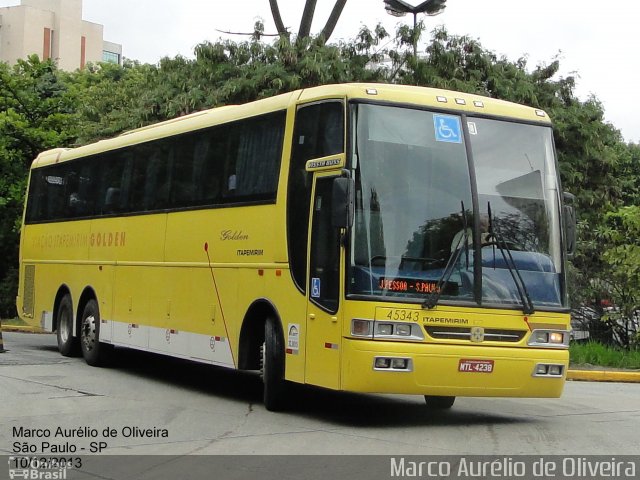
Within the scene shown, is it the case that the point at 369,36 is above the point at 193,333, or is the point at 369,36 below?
above

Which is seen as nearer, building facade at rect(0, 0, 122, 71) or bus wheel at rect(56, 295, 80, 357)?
bus wheel at rect(56, 295, 80, 357)

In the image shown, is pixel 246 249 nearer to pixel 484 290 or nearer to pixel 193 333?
pixel 193 333

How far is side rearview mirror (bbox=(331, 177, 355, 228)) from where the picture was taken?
32.8 feet

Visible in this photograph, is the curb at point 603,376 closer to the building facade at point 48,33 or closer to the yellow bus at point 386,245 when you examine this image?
the yellow bus at point 386,245

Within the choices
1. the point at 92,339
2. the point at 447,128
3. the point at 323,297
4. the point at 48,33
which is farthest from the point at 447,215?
the point at 48,33

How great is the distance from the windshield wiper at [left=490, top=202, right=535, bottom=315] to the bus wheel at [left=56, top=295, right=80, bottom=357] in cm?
959

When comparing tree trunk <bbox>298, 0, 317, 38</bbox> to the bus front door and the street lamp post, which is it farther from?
the bus front door

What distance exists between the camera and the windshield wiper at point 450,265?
10.2 m

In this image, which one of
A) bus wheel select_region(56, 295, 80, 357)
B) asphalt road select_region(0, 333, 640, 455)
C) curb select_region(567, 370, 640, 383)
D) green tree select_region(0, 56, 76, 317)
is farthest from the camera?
green tree select_region(0, 56, 76, 317)

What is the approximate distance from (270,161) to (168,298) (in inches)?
135

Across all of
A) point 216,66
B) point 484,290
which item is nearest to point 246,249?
point 484,290

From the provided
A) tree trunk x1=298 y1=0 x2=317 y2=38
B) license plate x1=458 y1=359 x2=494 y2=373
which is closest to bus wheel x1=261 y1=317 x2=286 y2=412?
license plate x1=458 y1=359 x2=494 y2=373
